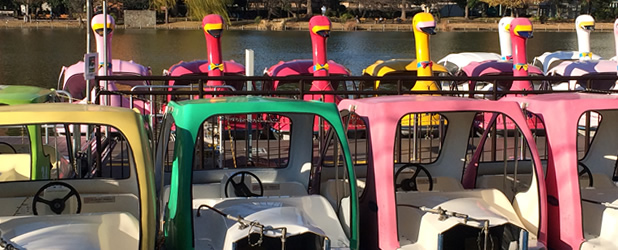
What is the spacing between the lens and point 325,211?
6.70 metres

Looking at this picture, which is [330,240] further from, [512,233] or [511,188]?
[511,188]

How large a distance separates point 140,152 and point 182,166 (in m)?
0.39

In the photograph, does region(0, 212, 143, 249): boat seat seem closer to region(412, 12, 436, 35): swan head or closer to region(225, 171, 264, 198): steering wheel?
region(225, 171, 264, 198): steering wheel

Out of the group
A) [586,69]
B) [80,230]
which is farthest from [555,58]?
[80,230]

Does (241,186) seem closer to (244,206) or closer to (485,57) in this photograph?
(244,206)

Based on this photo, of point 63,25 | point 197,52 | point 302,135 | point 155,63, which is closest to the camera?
point 302,135

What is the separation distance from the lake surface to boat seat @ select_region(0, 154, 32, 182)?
23230 millimetres

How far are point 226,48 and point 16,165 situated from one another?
131 ft

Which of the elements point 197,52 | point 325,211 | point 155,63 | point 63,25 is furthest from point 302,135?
point 63,25

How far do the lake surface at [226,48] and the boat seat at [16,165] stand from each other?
76.2 ft

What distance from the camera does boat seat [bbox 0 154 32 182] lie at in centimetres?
823

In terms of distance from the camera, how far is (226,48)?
48.0 m

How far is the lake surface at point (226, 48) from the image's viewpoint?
37384 mm

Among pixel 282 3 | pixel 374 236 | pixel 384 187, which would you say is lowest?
pixel 374 236
